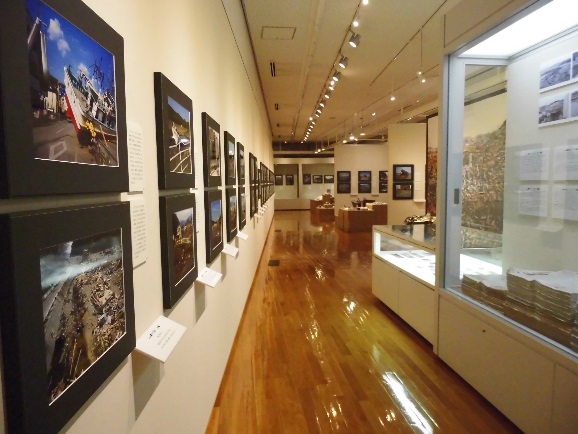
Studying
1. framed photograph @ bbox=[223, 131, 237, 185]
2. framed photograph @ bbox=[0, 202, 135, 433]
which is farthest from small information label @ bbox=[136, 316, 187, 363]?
framed photograph @ bbox=[223, 131, 237, 185]

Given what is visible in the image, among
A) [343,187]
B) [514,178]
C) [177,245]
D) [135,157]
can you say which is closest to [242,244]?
[177,245]

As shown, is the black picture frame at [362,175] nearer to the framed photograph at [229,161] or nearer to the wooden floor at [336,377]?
the wooden floor at [336,377]

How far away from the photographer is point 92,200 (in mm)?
1026

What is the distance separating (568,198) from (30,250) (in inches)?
135

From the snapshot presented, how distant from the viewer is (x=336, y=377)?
3.21 m

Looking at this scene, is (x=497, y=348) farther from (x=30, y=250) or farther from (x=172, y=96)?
(x=30, y=250)

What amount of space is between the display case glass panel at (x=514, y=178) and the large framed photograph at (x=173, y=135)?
2.39 metres

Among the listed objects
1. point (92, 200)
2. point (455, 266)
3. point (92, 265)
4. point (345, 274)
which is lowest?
point (345, 274)

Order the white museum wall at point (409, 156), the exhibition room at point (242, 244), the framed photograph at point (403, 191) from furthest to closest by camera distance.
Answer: the white museum wall at point (409, 156) → the framed photograph at point (403, 191) → the exhibition room at point (242, 244)

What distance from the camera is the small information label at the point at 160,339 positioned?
1.32 m

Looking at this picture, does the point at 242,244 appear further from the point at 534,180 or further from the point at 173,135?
the point at 534,180

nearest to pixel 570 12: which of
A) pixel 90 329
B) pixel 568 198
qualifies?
pixel 568 198

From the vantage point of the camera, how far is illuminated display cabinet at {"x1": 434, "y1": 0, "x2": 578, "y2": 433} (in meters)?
2.32

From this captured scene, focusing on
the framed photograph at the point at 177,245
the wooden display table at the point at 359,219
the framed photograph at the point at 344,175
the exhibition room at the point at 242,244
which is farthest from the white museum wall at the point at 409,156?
the framed photograph at the point at 177,245
